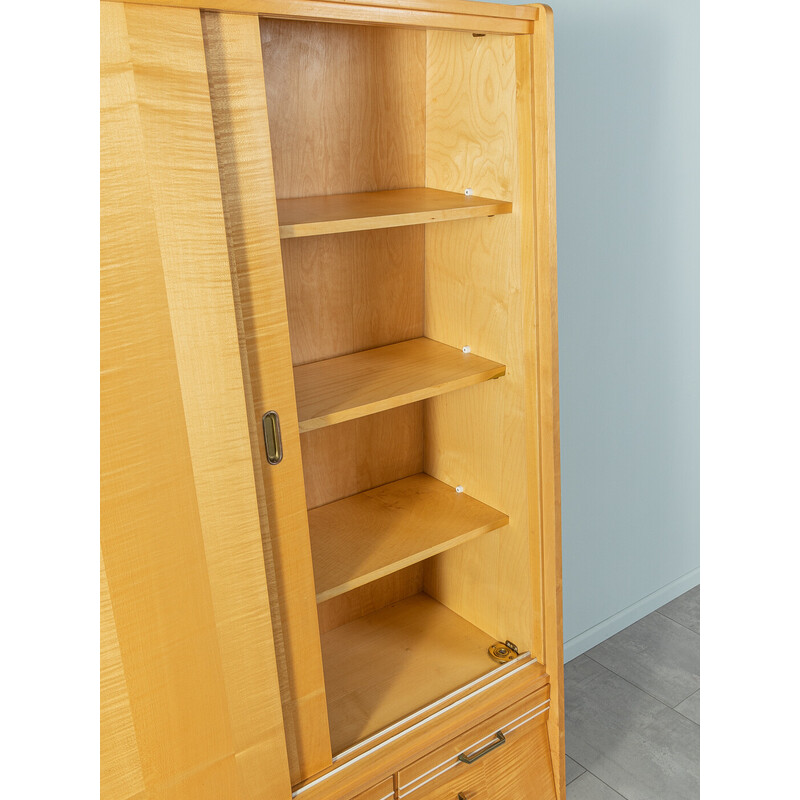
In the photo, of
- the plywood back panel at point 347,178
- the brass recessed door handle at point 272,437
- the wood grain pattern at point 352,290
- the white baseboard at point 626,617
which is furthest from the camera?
the white baseboard at point 626,617

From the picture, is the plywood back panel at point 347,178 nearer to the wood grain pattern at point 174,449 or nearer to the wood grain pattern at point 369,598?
the wood grain pattern at point 369,598

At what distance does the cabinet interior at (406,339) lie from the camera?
1.53m

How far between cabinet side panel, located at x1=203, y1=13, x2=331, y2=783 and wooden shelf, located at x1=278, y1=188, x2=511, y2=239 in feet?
0.30

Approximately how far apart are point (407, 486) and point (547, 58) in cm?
104

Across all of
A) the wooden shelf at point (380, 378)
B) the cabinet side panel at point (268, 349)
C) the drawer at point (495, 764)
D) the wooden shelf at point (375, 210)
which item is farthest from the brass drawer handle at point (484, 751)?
the wooden shelf at point (375, 210)

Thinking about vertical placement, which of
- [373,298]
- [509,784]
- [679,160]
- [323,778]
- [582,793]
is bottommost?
[582,793]

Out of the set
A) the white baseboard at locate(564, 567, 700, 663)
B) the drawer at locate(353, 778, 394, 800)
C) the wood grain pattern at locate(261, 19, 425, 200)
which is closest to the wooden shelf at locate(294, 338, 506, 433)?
the wood grain pattern at locate(261, 19, 425, 200)

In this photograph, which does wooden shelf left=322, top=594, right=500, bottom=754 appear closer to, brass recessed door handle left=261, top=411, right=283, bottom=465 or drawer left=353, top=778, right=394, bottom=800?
drawer left=353, top=778, right=394, bottom=800

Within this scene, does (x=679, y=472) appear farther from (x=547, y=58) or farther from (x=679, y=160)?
(x=547, y=58)

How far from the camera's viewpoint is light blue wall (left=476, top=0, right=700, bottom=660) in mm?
2195

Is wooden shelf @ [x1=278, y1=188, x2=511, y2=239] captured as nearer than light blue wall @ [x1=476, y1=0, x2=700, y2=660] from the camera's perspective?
Yes

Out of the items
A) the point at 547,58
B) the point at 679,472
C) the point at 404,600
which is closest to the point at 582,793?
the point at 404,600

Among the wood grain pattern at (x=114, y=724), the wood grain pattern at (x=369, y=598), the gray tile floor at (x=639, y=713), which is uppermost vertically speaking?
the wood grain pattern at (x=114, y=724)

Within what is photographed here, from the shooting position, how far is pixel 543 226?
4.98 ft
